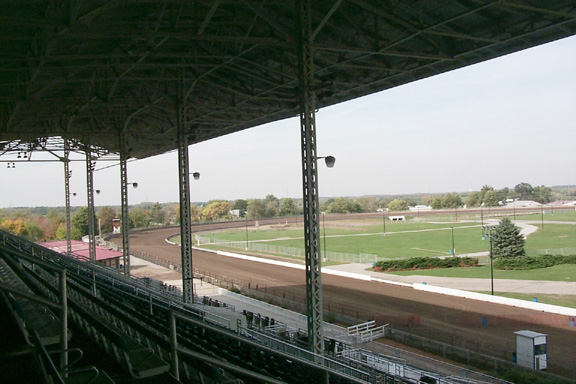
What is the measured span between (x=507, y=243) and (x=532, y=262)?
3922 mm

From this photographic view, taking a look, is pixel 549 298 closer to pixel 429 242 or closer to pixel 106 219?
pixel 429 242

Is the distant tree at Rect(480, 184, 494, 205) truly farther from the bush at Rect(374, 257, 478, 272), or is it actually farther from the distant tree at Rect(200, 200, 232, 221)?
the bush at Rect(374, 257, 478, 272)

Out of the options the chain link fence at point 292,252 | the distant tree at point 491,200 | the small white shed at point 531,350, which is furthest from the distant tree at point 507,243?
the distant tree at point 491,200

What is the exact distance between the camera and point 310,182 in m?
10.4

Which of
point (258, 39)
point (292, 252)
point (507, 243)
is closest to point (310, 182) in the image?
point (258, 39)

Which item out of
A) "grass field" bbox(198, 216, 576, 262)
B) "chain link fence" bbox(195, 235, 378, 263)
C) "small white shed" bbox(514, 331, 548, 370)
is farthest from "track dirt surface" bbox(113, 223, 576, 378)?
"grass field" bbox(198, 216, 576, 262)

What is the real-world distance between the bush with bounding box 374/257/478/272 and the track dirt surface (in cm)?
612

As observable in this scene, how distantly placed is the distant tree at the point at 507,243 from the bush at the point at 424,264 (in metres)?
3.19

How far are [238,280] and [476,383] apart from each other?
27.6 m

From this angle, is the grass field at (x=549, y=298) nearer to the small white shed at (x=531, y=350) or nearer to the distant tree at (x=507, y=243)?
the small white shed at (x=531, y=350)

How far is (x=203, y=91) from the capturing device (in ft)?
65.1

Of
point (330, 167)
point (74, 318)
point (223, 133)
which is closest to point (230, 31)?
point (330, 167)

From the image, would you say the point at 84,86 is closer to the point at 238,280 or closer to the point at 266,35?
the point at 266,35

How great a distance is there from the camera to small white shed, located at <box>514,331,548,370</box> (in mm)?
16086
